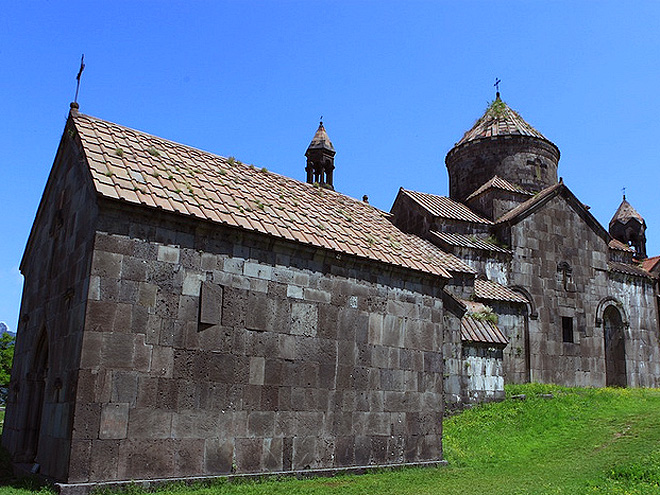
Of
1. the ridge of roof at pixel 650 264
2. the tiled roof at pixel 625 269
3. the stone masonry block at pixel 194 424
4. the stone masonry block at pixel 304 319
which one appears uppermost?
the ridge of roof at pixel 650 264

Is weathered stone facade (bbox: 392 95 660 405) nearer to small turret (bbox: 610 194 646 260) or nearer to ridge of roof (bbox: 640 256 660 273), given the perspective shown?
ridge of roof (bbox: 640 256 660 273)

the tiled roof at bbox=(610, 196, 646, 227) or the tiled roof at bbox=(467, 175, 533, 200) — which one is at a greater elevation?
the tiled roof at bbox=(610, 196, 646, 227)

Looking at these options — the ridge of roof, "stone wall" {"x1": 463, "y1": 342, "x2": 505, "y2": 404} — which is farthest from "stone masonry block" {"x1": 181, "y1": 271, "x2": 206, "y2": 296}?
the ridge of roof

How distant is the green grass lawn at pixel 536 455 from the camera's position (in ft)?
28.9

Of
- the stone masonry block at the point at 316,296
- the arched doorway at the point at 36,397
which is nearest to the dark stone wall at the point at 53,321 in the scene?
the arched doorway at the point at 36,397

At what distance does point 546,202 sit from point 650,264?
9.87 meters

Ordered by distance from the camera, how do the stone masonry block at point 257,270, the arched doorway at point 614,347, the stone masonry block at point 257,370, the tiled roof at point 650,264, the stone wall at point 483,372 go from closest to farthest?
the stone masonry block at point 257,370 → the stone masonry block at point 257,270 → the stone wall at point 483,372 → the arched doorway at point 614,347 → the tiled roof at point 650,264

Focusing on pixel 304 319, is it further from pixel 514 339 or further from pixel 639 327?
pixel 639 327

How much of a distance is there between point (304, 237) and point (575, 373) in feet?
45.4

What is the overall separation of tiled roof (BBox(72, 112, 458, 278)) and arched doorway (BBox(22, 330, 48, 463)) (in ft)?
10.6

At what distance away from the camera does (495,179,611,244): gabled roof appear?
20469mm

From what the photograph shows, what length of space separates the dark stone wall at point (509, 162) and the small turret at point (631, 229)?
981 centimetres

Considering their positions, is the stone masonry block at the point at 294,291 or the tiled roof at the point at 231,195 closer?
Answer: the tiled roof at the point at 231,195

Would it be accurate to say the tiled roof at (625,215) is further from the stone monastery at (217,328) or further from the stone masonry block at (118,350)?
the stone masonry block at (118,350)
